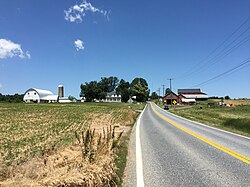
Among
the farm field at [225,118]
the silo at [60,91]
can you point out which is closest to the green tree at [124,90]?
the silo at [60,91]

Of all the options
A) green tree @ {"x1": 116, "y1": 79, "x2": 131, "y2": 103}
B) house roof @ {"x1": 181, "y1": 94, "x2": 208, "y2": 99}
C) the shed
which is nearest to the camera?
house roof @ {"x1": 181, "y1": 94, "x2": 208, "y2": 99}

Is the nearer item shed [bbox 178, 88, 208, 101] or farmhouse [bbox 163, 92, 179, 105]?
farmhouse [bbox 163, 92, 179, 105]

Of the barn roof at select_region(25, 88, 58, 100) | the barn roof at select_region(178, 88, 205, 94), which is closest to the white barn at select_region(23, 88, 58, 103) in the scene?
the barn roof at select_region(25, 88, 58, 100)

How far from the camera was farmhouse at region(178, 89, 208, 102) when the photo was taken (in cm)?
10646

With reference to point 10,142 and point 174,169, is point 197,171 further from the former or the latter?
point 10,142

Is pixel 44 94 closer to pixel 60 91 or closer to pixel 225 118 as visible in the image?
pixel 60 91

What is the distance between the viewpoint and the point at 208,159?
7121 mm

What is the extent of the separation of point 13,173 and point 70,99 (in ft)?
438

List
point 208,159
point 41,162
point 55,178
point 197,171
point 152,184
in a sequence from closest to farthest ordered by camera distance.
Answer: point 55,178, point 152,184, point 197,171, point 41,162, point 208,159

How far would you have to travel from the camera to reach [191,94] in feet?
366

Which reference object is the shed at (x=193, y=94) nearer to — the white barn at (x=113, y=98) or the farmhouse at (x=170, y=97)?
the farmhouse at (x=170, y=97)

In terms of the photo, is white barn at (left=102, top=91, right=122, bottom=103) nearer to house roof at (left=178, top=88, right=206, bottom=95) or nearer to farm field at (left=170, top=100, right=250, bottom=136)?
house roof at (left=178, top=88, right=206, bottom=95)

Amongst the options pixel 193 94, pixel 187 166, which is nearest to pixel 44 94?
pixel 193 94

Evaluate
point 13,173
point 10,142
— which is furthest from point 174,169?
point 10,142
